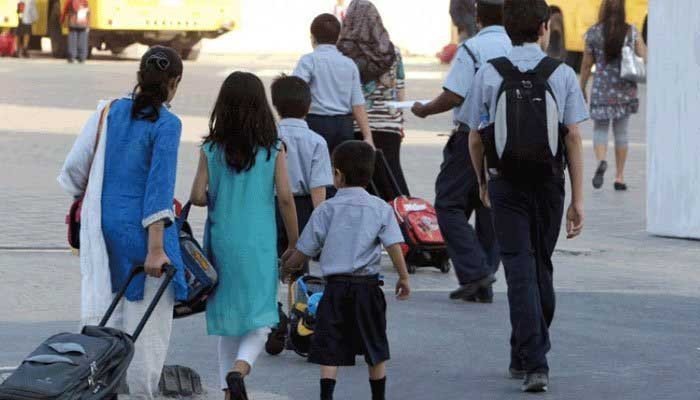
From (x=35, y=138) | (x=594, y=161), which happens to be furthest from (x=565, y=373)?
(x=35, y=138)

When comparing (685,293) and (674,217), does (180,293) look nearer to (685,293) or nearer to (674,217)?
(685,293)

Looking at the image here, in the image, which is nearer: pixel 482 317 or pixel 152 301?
pixel 152 301

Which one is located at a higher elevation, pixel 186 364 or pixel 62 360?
pixel 62 360

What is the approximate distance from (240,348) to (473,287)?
9.31ft

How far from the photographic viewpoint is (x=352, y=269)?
659 centimetres

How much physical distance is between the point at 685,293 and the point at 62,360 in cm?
513

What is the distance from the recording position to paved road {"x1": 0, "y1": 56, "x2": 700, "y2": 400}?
23.8ft

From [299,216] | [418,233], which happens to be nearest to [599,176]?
[418,233]

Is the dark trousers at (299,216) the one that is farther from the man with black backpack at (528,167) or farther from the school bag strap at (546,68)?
the school bag strap at (546,68)

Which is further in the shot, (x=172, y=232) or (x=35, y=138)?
(x=35, y=138)

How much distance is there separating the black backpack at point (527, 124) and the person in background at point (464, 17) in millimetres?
3349

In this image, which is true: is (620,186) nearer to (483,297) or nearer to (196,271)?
(483,297)

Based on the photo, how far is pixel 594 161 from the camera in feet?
54.8

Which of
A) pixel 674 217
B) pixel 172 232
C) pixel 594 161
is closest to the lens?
pixel 172 232
